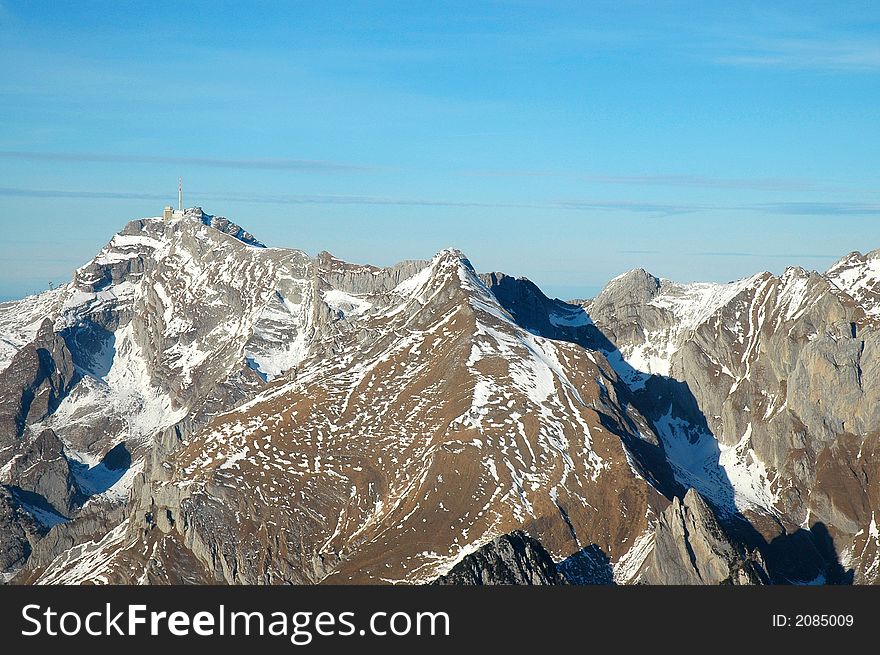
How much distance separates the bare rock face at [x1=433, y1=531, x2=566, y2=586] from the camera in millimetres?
183125

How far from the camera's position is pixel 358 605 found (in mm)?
99938

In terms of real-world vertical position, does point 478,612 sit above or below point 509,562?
above

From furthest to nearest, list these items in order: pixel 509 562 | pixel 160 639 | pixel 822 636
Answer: pixel 509 562
pixel 822 636
pixel 160 639

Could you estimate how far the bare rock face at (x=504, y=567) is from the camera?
601 feet

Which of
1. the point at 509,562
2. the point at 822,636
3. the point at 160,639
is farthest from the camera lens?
the point at 509,562

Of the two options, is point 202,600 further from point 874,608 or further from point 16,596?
point 874,608

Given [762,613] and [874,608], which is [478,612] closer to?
[762,613]

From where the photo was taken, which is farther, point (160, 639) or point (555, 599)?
point (555, 599)

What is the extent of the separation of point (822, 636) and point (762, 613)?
510 cm

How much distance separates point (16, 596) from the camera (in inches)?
4065

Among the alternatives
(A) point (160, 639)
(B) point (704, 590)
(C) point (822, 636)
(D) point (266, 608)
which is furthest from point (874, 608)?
(A) point (160, 639)

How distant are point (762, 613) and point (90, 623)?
180 feet

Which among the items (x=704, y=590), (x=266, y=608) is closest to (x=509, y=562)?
(x=704, y=590)

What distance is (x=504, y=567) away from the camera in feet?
611
